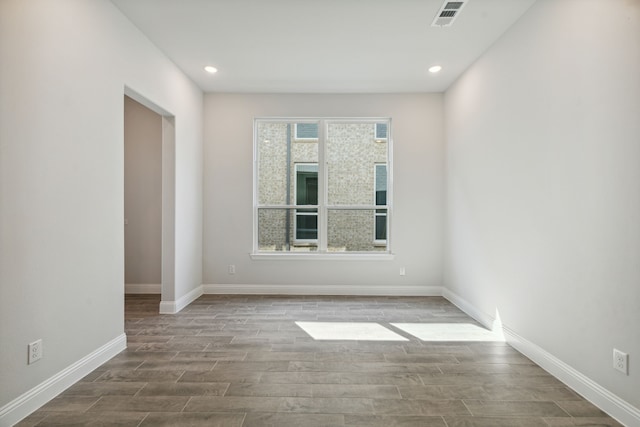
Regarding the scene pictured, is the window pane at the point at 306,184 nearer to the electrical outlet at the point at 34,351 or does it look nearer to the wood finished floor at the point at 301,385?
the wood finished floor at the point at 301,385

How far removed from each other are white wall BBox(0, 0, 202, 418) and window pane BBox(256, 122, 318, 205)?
199 cm

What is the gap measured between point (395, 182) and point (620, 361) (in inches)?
130

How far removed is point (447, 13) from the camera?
2.91 meters

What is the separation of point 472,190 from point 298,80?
252 centimetres

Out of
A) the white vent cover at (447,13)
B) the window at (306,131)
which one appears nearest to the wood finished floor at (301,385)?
the window at (306,131)

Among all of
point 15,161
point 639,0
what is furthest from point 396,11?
point 15,161

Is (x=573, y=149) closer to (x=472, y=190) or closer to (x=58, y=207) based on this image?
(x=472, y=190)

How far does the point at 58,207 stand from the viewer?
2295mm

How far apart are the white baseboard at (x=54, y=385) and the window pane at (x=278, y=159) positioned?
274cm

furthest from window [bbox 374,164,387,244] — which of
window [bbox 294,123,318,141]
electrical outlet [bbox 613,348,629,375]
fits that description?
electrical outlet [bbox 613,348,629,375]

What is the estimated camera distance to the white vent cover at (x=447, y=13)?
2.77 meters

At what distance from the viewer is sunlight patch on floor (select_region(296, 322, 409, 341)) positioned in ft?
10.8

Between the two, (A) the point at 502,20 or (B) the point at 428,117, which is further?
(B) the point at 428,117

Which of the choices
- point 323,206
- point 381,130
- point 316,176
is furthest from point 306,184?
point 381,130
